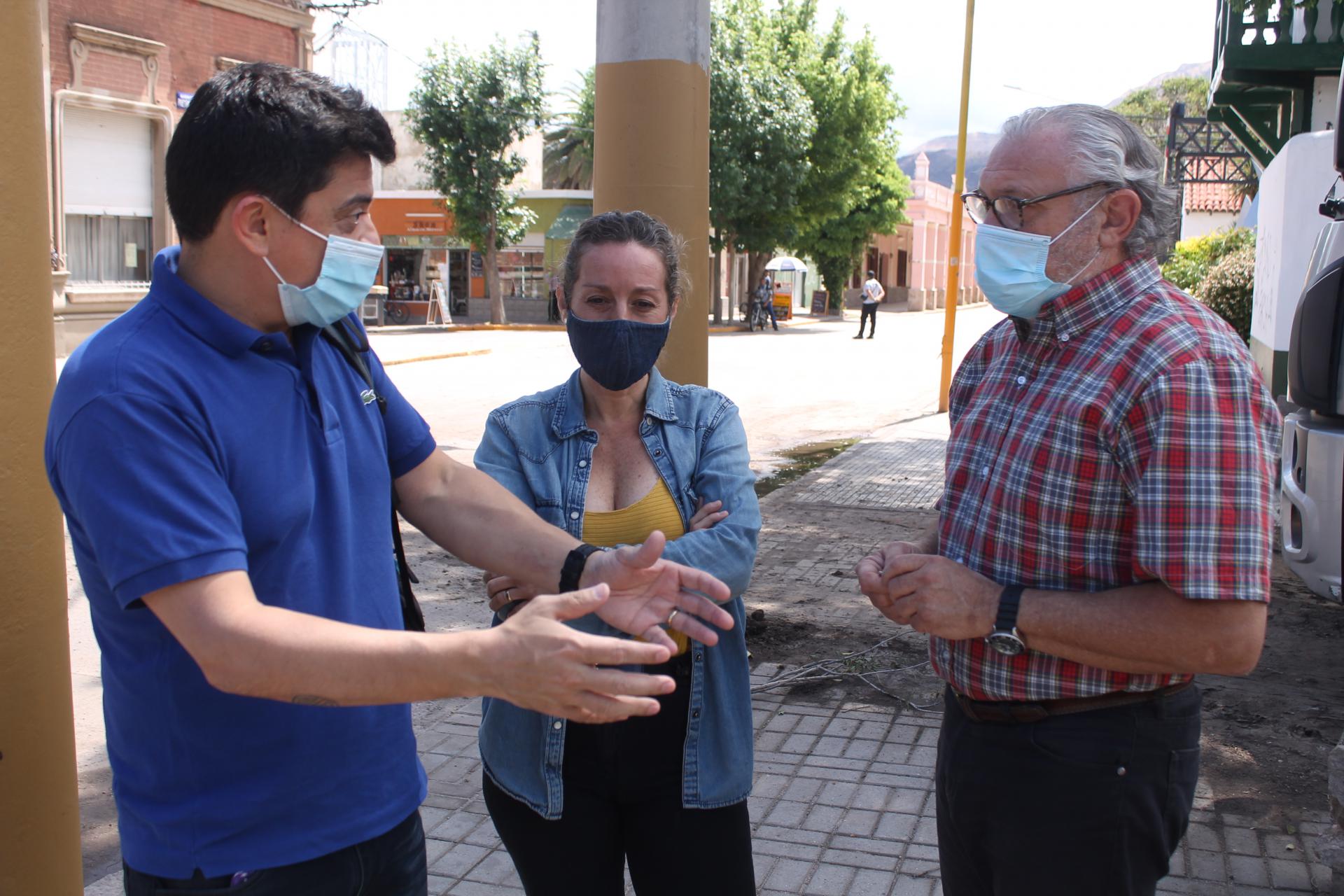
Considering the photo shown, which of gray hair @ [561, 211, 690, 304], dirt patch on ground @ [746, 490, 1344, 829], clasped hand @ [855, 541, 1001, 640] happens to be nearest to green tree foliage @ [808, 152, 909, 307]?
dirt patch on ground @ [746, 490, 1344, 829]

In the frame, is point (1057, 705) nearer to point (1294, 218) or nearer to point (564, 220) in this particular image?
point (1294, 218)

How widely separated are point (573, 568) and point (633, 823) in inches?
25.0

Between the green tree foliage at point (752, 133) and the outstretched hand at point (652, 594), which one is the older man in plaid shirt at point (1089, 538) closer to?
the outstretched hand at point (652, 594)

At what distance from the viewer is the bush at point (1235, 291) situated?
49.1ft

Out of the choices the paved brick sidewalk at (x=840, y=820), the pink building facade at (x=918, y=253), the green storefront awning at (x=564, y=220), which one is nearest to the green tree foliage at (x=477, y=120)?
the green storefront awning at (x=564, y=220)

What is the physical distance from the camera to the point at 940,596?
7.13 feet

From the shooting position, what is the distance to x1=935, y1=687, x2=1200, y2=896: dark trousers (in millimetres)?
2143

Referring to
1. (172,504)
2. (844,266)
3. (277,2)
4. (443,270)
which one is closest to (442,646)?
(172,504)

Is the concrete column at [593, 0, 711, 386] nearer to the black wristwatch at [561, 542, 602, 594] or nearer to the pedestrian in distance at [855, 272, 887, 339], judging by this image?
the black wristwatch at [561, 542, 602, 594]

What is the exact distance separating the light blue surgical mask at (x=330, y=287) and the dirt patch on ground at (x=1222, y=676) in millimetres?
3686

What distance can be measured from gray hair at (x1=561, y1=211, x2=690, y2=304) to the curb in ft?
62.6

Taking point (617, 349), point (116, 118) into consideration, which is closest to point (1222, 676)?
point (617, 349)

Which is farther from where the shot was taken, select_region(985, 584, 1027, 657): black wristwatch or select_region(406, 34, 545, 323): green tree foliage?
select_region(406, 34, 545, 323): green tree foliage

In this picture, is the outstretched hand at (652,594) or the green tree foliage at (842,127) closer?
the outstretched hand at (652,594)
